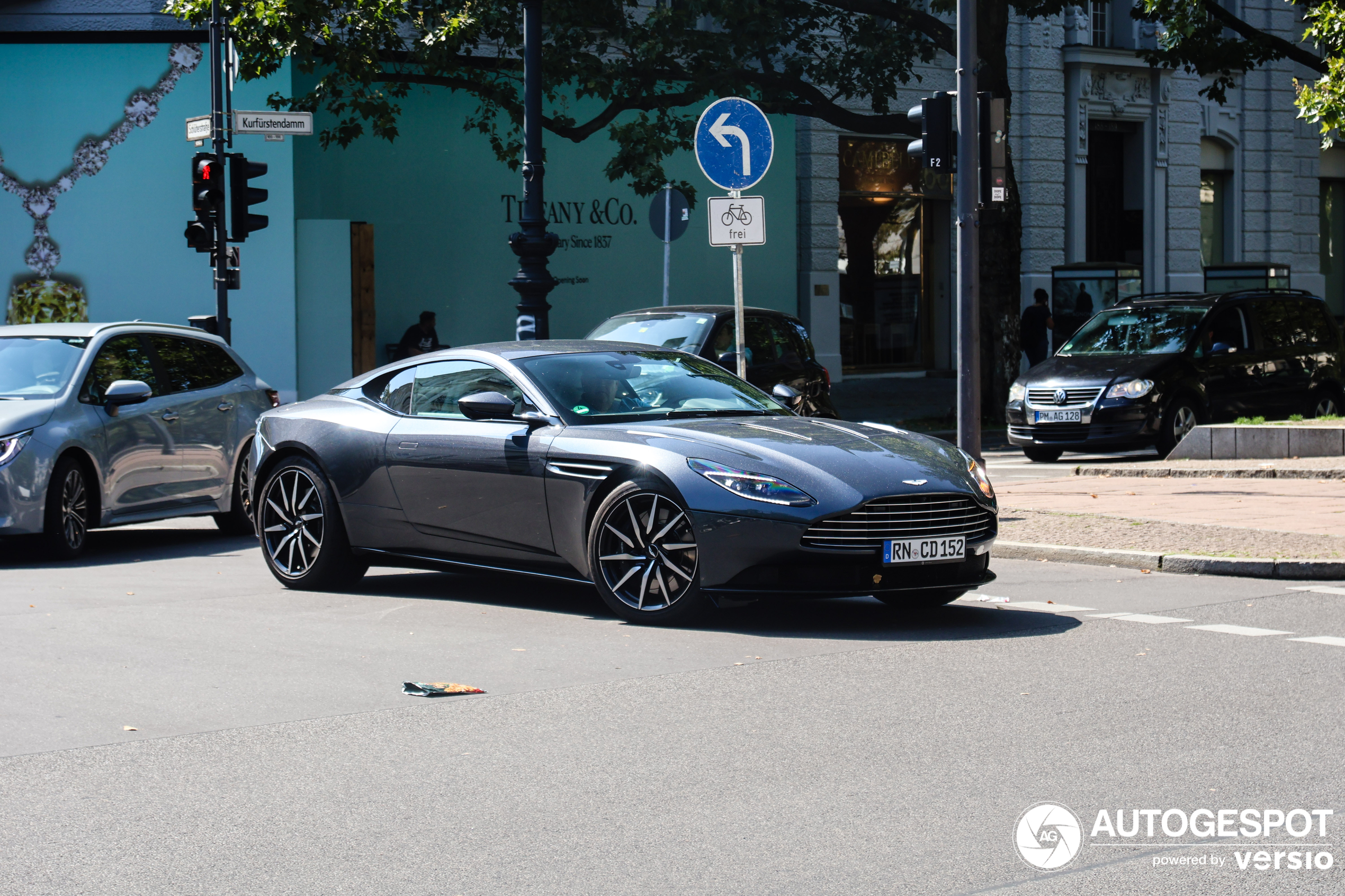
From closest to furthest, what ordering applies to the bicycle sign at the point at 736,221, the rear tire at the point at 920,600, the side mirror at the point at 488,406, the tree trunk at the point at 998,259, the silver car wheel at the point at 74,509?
the rear tire at the point at 920,600 < the side mirror at the point at 488,406 < the silver car wheel at the point at 74,509 < the bicycle sign at the point at 736,221 < the tree trunk at the point at 998,259

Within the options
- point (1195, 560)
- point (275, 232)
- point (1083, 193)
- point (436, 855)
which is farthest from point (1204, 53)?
point (436, 855)

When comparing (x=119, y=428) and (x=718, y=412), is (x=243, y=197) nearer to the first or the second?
(x=119, y=428)

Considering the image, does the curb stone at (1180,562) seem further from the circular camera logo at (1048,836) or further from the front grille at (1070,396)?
the front grille at (1070,396)

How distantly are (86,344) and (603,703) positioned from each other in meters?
7.11

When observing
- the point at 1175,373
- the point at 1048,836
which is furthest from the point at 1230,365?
the point at 1048,836

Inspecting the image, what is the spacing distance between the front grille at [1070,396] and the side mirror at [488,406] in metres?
10.3

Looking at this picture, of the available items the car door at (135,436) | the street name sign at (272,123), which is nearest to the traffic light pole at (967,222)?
the car door at (135,436)

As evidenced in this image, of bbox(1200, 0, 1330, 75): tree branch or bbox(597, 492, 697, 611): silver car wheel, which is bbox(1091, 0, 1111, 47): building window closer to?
bbox(1200, 0, 1330, 75): tree branch

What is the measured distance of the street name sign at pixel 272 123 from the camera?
1797 centimetres

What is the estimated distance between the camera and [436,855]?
446cm

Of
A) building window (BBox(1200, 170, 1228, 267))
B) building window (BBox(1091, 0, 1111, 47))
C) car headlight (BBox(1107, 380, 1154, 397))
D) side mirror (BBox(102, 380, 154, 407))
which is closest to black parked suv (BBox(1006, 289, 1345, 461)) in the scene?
car headlight (BBox(1107, 380, 1154, 397))

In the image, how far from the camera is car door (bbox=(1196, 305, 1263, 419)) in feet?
59.7

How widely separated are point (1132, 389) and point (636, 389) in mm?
9881

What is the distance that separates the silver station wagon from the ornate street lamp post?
9.58ft
